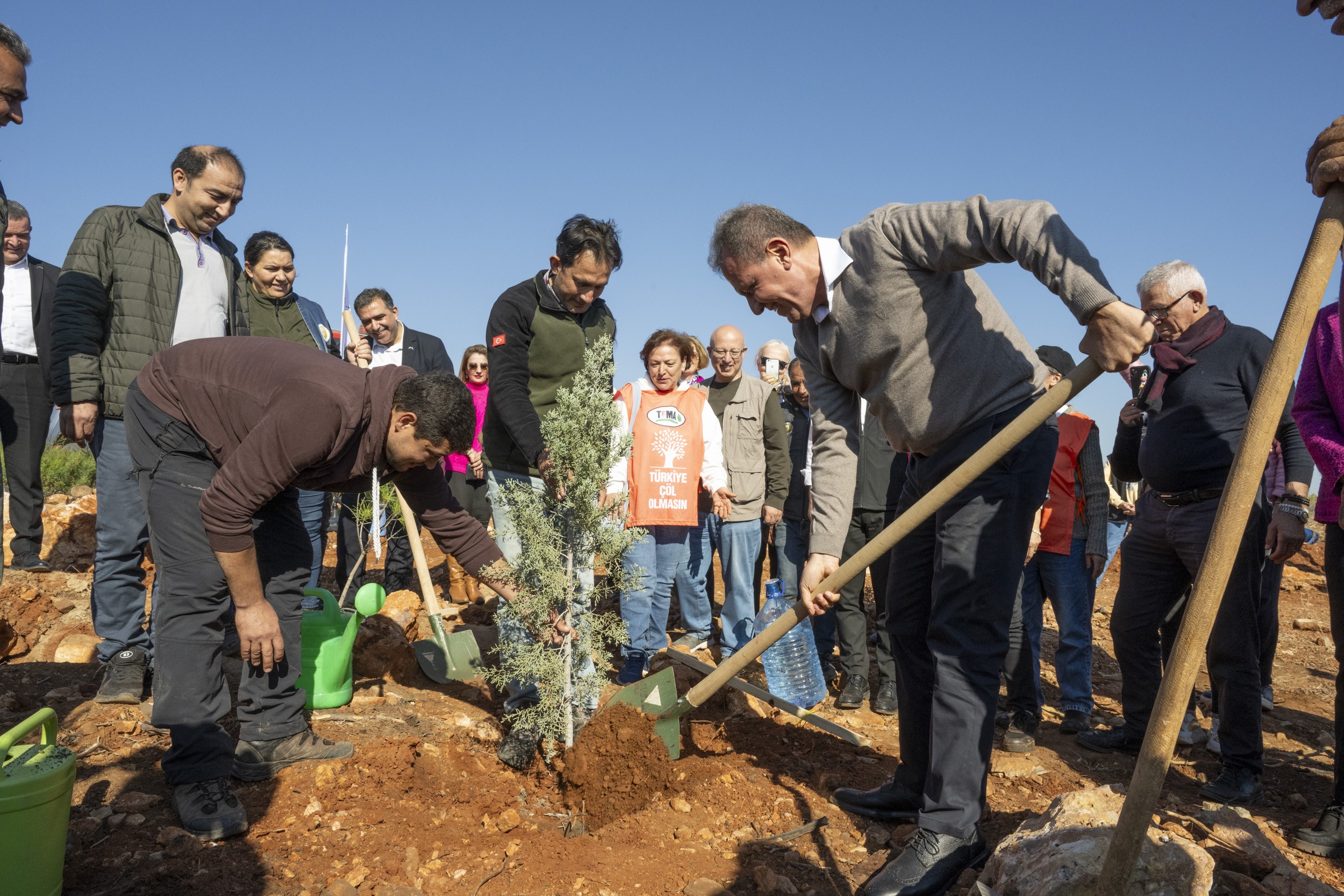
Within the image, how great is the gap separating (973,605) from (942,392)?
0.73 meters

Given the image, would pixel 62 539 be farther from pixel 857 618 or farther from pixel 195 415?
pixel 857 618

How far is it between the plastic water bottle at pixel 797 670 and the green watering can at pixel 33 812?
3761mm

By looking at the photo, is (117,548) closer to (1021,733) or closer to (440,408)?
(440,408)

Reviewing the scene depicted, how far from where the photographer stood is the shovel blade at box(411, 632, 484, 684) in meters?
5.28

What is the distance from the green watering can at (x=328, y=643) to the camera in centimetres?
452

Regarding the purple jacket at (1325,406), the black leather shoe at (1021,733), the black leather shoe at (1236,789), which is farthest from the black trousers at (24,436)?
the purple jacket at (1325,406)

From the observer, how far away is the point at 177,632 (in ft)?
10.6

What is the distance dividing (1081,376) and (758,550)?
13.6ft

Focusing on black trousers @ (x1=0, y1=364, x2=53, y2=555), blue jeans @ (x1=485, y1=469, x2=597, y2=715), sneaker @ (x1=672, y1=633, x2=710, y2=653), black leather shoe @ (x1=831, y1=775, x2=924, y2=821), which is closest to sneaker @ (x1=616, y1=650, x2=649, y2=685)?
sneaker @ (x1=672, y1=633, x2=710, y2=653)

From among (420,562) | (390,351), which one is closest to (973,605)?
(420,562)

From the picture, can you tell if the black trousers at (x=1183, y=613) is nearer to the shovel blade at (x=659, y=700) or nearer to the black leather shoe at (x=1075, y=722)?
the black leather shoe at (x=1075, y=722)

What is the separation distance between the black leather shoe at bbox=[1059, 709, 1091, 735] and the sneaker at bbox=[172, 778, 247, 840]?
4.50 meters

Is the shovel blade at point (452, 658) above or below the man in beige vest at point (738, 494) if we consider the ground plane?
below

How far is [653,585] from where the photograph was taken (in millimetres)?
5742
